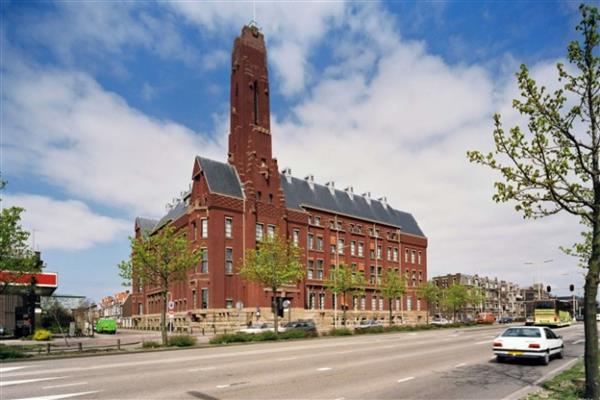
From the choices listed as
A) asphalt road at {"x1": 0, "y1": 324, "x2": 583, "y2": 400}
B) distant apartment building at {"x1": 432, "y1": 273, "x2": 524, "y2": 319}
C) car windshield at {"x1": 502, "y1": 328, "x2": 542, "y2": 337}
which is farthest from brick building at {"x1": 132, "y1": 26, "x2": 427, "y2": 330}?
distant apartment building at {"x1": 432, "y1": 273, "x2": 524, "y2": 319}

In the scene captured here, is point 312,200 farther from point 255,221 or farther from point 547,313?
point 547,313

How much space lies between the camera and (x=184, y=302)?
2576 inches

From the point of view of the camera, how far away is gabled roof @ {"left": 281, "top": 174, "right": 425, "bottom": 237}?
251 ft

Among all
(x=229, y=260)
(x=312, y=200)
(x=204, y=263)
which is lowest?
(x=204, y=263)

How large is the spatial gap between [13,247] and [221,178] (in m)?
36.5

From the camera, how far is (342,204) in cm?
8575

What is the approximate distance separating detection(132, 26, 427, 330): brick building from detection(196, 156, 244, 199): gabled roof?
16cm

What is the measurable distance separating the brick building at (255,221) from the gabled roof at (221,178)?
16cm

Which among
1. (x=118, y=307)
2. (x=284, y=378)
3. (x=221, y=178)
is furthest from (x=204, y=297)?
(x=118, y=307)

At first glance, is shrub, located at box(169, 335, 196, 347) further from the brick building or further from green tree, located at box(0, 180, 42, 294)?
the brick building

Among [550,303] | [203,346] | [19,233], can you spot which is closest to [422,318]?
[550,303]

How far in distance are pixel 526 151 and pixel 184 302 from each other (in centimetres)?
5818

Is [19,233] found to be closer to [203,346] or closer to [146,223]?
[203,346]

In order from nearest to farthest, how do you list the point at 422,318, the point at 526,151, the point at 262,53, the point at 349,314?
the point at 526,151
the point at 262,53
the point at 349,314
the point at 422,318
